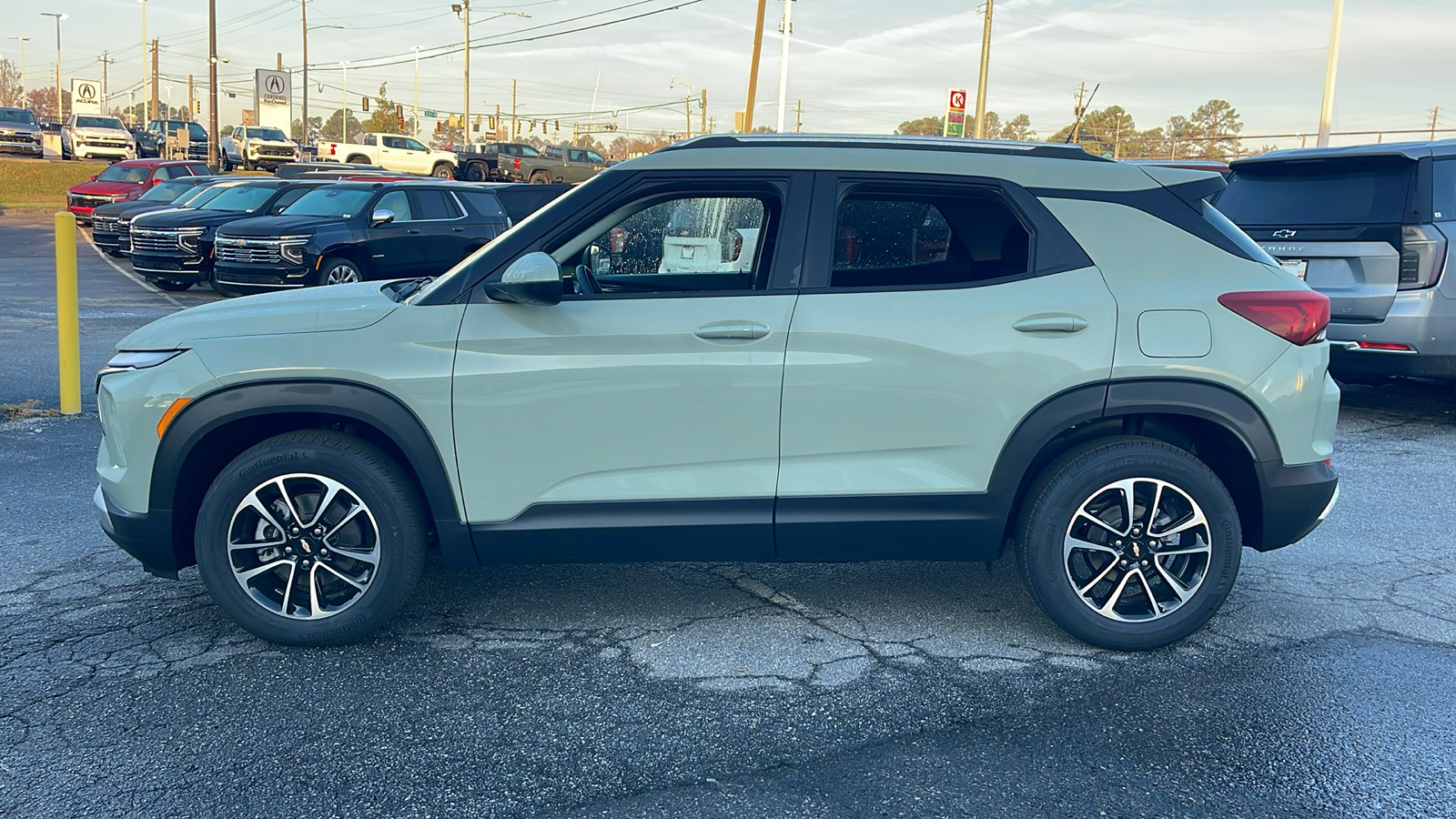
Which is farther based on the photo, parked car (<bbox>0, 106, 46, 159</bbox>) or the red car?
parked car (<bbox>0, 106, 46, 159</bbox>)

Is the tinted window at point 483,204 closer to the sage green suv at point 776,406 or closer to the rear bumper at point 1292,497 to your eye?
the sage green suv at point 776,406

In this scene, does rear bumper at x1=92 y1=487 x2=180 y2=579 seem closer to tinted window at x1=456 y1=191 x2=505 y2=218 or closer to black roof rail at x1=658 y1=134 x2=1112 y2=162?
black roof rail at x1=658 y1=134 x2=1112 y2=162

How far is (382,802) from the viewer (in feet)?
9.98

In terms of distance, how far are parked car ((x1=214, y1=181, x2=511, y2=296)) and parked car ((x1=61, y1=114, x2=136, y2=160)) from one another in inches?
1544

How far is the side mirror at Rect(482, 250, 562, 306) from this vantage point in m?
3.79

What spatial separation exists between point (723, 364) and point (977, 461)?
960 millimetres

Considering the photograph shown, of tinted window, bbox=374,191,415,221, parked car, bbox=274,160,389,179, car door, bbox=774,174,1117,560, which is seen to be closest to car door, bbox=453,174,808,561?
car door, bbox=774,174,1117,560

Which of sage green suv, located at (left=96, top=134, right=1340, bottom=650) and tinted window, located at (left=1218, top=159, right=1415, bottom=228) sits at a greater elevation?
tinted window, located at (left=1218, top=159, right=1415, bottom=228)

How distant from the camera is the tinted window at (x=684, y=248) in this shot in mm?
4191

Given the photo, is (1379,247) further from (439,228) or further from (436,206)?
(436,206)

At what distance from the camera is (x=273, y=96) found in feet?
172

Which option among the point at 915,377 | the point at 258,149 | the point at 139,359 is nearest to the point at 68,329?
A: the point at 139,359

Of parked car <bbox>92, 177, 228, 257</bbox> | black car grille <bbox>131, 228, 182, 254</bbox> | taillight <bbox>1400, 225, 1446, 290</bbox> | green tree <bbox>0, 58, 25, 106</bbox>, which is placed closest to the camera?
taillight <bbox>1400, 225, 1446, 290</bbox>

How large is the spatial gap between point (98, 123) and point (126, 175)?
23935 millimetres
